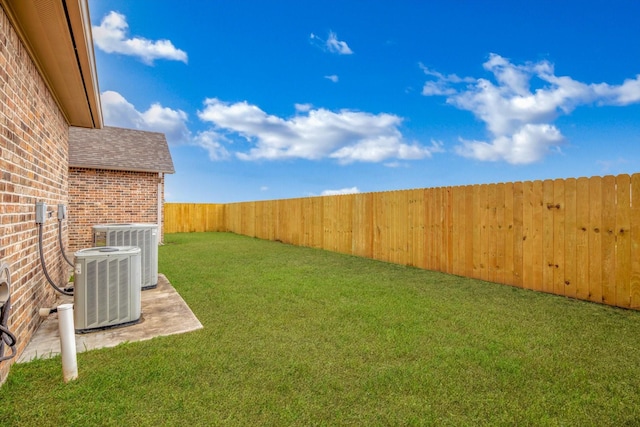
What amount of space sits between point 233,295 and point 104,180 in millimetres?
9327

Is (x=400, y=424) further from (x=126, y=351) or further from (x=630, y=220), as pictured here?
(x=630, y=220)

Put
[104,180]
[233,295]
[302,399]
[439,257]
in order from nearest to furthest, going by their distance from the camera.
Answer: [302,399], [233,295], [439,257], [104,180]

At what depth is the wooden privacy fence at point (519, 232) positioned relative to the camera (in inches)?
188

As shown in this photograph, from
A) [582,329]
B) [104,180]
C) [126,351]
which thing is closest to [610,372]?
[582,329]

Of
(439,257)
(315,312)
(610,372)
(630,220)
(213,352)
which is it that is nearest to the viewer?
(610,372)

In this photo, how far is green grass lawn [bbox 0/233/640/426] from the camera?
2.13 meters

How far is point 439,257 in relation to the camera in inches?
289

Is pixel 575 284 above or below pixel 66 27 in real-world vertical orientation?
below

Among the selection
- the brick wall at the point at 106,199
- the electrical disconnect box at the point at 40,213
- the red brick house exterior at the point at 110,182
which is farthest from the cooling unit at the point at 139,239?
the red brick house exterior at the point at 110,182

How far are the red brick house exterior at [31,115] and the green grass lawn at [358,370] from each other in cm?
89

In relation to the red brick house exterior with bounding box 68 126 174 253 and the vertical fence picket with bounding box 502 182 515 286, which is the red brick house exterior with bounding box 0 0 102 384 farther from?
the red brick house exterior with bounding box 68 126 174 253

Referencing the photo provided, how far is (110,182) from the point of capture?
38.2 feet

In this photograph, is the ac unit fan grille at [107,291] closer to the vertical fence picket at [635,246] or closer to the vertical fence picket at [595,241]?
the vertical fence picket at [595,241]

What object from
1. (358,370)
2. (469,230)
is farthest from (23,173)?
(469,230)
